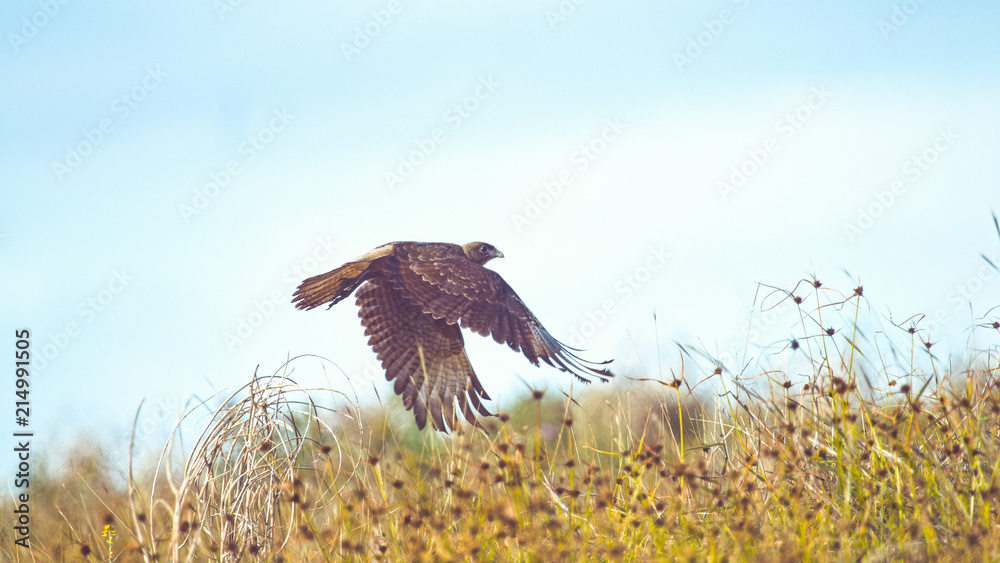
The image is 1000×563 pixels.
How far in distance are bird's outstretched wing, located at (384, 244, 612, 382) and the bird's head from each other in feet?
1.86

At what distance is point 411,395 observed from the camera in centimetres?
670

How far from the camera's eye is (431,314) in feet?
22.0

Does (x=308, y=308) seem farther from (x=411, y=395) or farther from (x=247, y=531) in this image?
(x=247, y=531)

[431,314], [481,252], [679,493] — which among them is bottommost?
[679,493]

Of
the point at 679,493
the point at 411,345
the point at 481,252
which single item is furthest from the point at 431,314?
the point at 679,493

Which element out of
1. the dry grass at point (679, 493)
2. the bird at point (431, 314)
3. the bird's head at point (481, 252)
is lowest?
the dry grass at point (679, 493)

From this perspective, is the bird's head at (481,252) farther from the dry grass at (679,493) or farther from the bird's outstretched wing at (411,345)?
the dry grass at (679,493)

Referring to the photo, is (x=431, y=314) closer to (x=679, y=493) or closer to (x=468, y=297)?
(x=468, y=297)

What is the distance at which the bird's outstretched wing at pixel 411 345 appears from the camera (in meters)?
6.72

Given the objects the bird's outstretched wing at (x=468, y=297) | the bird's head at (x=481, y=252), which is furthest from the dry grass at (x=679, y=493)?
the bird's head at (x=481, y=252)

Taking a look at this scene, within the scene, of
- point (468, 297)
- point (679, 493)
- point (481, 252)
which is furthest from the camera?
point (481, 252)

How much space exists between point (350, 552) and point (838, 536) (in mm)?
2143

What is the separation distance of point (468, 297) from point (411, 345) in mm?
947

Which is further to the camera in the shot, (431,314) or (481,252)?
(481,252)
